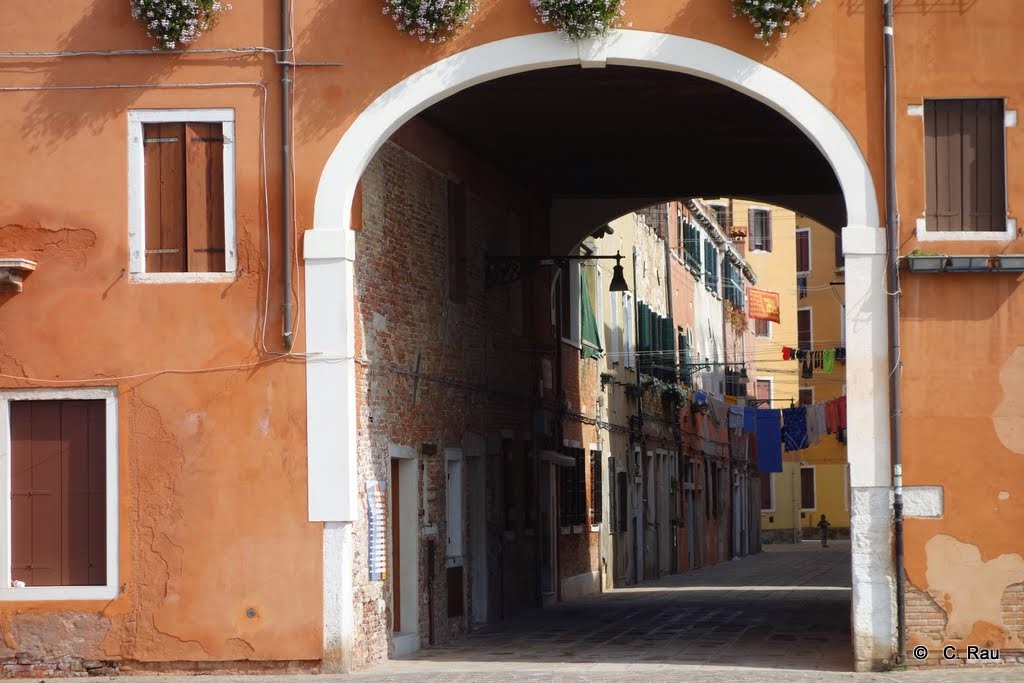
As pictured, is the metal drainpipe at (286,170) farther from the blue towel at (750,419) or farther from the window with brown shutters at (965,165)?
the blue towel at (750,419)

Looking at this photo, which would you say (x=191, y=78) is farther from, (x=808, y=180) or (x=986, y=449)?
(x=808, y=180)

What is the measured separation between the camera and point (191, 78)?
52.8 ft

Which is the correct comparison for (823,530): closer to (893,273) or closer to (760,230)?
(760,230)

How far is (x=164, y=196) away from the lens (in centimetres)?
1620

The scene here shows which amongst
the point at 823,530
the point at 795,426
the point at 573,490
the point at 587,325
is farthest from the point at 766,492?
the point at 573,490

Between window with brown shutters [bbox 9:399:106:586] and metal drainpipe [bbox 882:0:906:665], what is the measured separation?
7072 millimetres

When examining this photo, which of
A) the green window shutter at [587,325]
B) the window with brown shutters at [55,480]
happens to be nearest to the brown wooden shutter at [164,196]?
the window with brown shutters at [55,480]

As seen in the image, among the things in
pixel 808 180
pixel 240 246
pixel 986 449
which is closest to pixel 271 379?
pixel 240 246

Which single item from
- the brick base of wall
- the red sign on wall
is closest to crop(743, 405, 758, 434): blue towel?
the red sign on wall

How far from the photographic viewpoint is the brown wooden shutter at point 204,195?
635 inches

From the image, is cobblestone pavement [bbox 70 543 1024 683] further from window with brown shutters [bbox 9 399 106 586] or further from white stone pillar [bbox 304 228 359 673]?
window with brown shutters [bbox 9 399 106 586]

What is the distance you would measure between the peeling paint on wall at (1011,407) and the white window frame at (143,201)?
6.94 meters

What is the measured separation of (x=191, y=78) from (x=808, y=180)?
1142 centimetres

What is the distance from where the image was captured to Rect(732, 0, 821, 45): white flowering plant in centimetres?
1563
